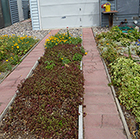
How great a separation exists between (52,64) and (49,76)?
723 millimetres

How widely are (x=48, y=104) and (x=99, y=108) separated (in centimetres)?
107

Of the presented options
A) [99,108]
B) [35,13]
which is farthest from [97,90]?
[35,13]

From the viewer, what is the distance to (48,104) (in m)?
3.62

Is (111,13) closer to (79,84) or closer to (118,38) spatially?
(118,38)

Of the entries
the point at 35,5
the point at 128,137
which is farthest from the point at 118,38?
the point at 35,5

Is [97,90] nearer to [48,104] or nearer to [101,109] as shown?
[101,109]

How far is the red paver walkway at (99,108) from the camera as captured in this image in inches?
116

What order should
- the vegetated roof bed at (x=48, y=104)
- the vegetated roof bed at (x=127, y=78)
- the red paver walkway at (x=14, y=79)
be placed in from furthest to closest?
the red paver walkway at (x=14, y=79)
the vegetated roof bed at (x=127, y=78)
the vegetated roof bed at (x=48, y=104)

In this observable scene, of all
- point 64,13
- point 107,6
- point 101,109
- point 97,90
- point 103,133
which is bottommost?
point 103,133

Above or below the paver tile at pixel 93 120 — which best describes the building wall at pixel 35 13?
above

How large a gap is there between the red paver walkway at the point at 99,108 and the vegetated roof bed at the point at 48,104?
21 cm

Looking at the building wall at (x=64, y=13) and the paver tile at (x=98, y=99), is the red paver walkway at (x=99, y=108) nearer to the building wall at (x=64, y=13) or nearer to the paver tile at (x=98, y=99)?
the paver tile at (x=98, y=99)

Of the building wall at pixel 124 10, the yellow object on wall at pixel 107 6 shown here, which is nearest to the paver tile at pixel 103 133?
the yellow object on wall at pixel 107 6

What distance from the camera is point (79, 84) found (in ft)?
13.9
